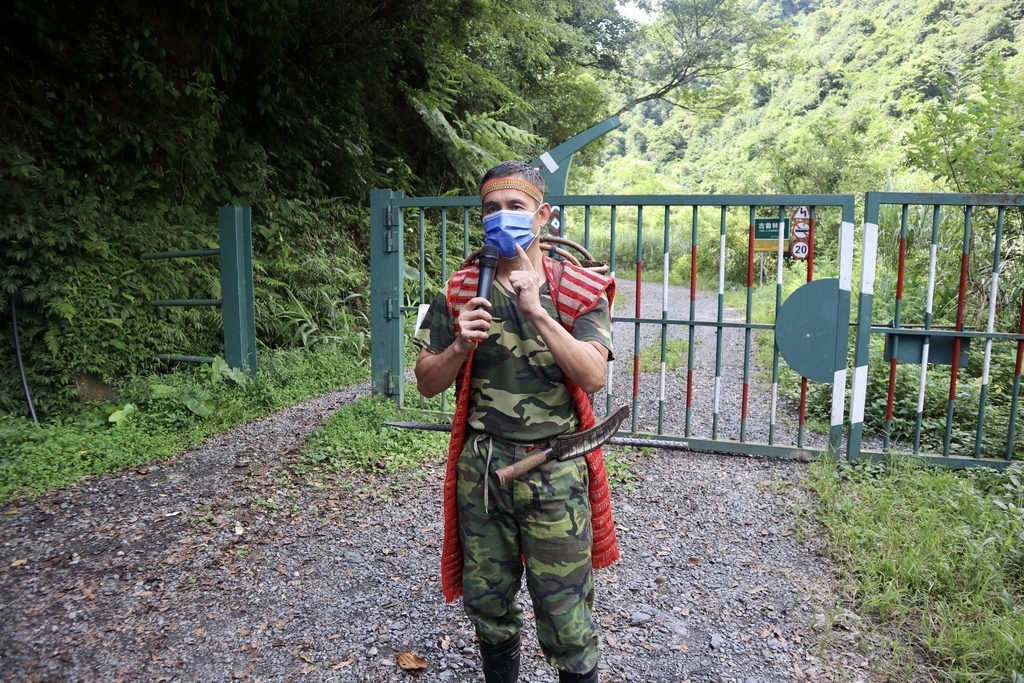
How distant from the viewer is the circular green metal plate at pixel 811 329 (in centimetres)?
436

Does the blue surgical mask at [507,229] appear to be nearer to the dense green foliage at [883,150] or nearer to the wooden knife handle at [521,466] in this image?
the wooden knife handle at [521,466]

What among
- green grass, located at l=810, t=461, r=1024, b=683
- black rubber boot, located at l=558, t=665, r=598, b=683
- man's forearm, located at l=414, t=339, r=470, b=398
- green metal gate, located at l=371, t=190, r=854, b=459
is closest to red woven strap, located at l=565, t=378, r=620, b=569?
black rubber boot, located at l=558, t=665, r=598, b=683

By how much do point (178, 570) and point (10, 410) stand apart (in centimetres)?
302

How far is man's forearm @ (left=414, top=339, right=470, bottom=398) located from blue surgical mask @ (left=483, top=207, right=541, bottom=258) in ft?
0.96

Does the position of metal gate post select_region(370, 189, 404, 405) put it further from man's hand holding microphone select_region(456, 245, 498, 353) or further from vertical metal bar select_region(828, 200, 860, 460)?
man's hand holding microphone select_region(456, 245, 498, 353)

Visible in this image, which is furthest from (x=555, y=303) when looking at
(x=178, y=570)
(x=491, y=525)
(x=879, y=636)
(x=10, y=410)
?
(x=10, y=410)

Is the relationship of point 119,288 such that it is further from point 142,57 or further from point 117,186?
point 142,57

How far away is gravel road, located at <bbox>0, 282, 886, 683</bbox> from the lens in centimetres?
248

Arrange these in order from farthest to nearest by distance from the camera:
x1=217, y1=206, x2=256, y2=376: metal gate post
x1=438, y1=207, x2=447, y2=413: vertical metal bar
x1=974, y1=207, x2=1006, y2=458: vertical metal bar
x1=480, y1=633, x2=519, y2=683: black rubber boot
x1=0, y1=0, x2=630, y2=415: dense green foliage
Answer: x1=217, y1=206, x2=256, y2=376: metal gate post → x1=0, y1=0, x2=630, y2=415: dense green foliage → x1=438, y1=207, x2=447, y2=413: vertical metal bar → x1=974, y1=207, x2=1006, y2=458: vertical metal bar → x1=480, y1=633, x2=519, y2=683: black rubber boot

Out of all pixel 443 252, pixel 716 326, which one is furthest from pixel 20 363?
pixel 716 326

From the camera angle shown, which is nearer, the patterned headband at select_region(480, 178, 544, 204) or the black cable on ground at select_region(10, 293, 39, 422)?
the patterned headband at select_region(480, 178, 544, 204)

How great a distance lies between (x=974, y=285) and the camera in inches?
268

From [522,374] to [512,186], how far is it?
0.52 meters

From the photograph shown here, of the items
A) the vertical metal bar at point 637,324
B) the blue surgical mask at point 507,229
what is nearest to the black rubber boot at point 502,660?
the blue surgical mask at point 507,229
